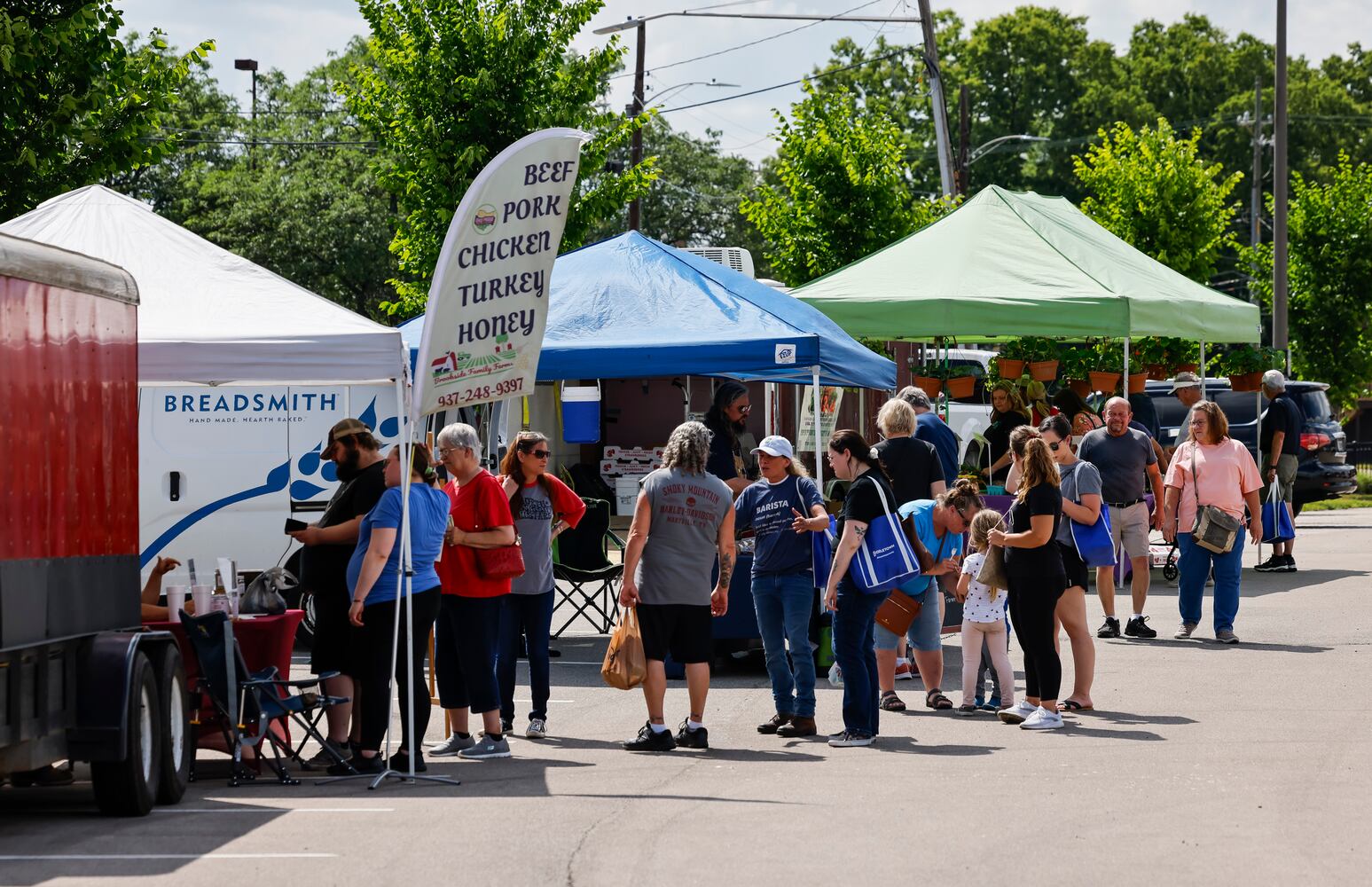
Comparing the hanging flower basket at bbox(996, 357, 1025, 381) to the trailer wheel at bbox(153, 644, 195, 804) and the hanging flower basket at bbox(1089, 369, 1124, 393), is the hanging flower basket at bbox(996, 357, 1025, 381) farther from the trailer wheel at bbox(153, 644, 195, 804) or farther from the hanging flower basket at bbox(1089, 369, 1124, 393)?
the trailer wheel at bbox(153, 644, 195, 804)

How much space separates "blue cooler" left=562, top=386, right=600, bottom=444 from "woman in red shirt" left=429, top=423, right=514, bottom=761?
19.8 meters

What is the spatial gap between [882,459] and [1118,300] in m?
6.61

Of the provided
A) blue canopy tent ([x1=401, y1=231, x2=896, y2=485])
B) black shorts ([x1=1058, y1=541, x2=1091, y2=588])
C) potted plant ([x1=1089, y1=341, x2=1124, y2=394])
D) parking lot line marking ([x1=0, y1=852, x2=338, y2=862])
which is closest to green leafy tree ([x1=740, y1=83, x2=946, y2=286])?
potted plant ([x1=1089, y1=341, x2=1124, y2=394])

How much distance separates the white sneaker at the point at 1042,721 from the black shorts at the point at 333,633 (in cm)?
379

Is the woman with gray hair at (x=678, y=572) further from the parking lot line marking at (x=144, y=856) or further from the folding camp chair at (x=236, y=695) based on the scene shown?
the parking lot line marking at (x=144, y=856)

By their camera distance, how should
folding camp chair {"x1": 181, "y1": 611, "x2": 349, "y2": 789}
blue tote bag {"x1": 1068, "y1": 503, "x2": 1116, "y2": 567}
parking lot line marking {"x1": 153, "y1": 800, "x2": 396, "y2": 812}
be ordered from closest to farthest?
1. parking lot line marking {"x1": 153, "y1": 800, "x2": 396, "y2": 812}
2. folding camp chair {"x1": 181, "y1": 611, "x2": 349, "y2": 789}
3. blue tote bag {"x1": 1068, "y1": 503, "x2": 1116, "y2": 567}

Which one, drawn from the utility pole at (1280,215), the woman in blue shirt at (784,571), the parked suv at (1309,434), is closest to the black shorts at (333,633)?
the woman in blue shirt at (784,571)

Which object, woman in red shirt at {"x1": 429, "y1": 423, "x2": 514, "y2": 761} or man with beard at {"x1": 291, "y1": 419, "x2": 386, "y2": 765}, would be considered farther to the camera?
woman in red shirt at {"x1": 429, "y1": 423, "x2": 514, "y2": 761}

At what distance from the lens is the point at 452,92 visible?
22.8 meters

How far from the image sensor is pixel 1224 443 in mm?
14469

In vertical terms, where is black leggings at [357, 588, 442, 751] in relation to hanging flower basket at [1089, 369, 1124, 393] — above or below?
below

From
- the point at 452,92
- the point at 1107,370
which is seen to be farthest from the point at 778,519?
the point at 452,92

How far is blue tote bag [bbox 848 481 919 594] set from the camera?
9.91 metres

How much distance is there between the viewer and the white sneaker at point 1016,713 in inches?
425
